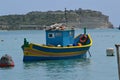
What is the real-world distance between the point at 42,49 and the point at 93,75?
9.63m

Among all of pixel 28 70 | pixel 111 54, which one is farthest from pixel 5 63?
pixel 111 54

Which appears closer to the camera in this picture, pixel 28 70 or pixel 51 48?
pixel 28 70

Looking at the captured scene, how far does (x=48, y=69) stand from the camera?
117 ft

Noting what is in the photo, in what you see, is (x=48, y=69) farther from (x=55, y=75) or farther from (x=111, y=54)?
(x=111, y=54)

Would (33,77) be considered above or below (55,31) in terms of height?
below

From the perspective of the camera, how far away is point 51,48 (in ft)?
131

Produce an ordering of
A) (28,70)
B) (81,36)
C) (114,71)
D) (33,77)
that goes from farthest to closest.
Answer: (81,36)
(28,70)
(114,71)
(33,77)

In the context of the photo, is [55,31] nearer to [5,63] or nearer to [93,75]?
[5,63]

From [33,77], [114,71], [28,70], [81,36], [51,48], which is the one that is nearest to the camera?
[33,77]

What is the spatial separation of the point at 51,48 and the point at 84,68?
184 inches

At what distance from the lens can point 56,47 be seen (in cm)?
4006

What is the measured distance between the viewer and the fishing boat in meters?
40.2

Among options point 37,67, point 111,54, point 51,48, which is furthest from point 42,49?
point 111,54

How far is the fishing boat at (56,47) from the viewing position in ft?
132
